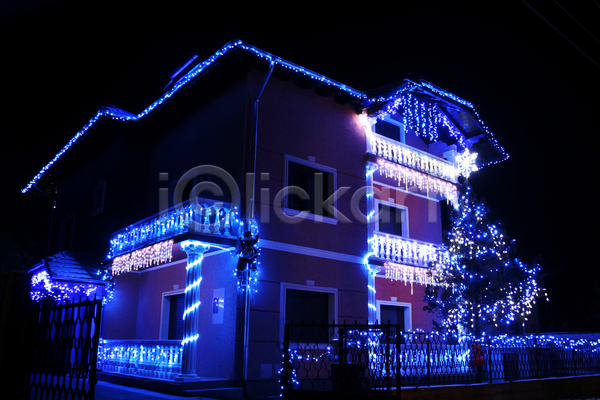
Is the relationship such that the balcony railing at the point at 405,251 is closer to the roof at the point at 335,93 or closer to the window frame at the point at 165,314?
the roof at the point at 335,93

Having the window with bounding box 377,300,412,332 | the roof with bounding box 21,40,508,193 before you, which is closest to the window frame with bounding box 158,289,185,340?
the roof with bounding box 21,40,508,193

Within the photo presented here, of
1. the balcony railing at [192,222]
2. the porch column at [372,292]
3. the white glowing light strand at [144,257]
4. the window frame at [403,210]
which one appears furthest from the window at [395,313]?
the white glowing light strand at [144,257]

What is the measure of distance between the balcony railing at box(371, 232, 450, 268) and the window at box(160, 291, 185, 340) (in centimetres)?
659

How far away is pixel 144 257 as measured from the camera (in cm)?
1462

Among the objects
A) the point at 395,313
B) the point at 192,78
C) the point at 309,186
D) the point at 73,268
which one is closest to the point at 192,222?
the point at 309,186

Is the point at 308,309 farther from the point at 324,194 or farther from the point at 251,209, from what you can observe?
the point at 324,194

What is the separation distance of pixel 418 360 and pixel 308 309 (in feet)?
14.6

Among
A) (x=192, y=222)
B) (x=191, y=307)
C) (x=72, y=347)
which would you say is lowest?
(x=72, y=347)

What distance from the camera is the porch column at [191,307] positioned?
38.1 ft

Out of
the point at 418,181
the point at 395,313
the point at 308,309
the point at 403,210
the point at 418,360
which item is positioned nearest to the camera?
the point at 418,360

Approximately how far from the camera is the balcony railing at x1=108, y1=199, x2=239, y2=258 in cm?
1245

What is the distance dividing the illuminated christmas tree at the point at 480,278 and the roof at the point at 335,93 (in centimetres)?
435

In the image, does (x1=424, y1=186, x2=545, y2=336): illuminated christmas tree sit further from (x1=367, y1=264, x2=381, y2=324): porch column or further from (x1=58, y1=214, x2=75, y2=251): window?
(x1=58, y1=214, x2=75, y2=251): window

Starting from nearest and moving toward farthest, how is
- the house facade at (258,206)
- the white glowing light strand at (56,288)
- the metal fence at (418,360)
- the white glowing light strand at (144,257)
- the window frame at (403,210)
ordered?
the metal fence at (418,360) < the house facade at (258,206) < the white glowing light strand at (144,257) < the white glowing light strand at (56,288) < the window frame at (403,210)
